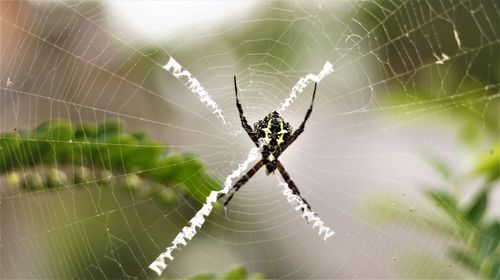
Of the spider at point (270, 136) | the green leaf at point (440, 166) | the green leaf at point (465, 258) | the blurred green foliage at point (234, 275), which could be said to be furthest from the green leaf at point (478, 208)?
the spider at point (270, 136)

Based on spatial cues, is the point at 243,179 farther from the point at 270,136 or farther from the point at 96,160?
the point at 96,160

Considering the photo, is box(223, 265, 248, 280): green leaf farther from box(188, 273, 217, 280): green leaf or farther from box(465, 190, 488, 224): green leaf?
box(465, 190, 488, 224): green leaf

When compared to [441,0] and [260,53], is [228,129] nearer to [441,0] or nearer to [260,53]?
[260,53]

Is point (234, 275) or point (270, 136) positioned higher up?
point (270, 136)

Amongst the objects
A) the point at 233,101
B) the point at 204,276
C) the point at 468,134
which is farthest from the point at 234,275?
the point at 233,101

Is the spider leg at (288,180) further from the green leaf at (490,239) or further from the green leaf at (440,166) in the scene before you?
the green leaf at (490,239)

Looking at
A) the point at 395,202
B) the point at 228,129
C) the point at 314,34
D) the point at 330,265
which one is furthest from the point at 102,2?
the point at 330,265
